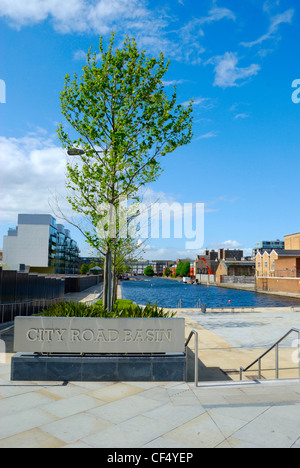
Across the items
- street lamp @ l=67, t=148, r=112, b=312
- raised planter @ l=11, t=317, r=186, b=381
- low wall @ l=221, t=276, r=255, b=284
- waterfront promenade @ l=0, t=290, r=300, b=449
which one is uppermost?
street lamp @ l=67, t=148, r=112, b=312

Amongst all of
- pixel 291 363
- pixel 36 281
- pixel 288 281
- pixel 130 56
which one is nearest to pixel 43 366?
pixel 291 363

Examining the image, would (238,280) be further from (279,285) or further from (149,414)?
(149,414)

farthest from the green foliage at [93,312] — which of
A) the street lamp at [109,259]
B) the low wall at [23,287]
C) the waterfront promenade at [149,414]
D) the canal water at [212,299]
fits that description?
the canal water at [212,299]

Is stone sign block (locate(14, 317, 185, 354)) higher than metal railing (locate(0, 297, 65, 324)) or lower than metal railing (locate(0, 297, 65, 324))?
higher

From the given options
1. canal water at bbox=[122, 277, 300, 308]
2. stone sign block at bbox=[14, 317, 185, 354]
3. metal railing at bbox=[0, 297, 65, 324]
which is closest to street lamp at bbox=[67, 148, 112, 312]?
stone sign block at bbox=[14, 317, 185, 354]

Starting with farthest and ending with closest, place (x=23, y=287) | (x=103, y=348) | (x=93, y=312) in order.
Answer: (x=23, y=287) → (x=93, y=312) → (x=103, y=348)

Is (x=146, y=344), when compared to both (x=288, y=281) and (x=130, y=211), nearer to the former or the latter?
(x=130, y=211)

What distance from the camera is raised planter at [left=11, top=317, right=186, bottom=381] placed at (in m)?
7.99

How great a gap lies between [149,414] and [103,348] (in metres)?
2.43

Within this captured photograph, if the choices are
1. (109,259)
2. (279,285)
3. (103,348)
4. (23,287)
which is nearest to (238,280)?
(279,285)

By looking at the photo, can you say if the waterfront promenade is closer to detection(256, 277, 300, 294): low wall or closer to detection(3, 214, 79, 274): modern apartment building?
detection(256, 277, 300, 294): low wall

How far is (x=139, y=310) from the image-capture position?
9.37 m

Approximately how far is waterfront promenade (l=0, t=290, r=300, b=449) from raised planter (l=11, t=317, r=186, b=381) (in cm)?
26

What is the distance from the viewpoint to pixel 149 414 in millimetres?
6023
